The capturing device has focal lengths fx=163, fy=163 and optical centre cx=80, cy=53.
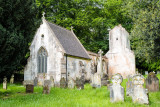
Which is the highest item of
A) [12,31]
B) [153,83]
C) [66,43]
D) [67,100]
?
[66,43]

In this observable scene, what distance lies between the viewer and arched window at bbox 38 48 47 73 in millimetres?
18281

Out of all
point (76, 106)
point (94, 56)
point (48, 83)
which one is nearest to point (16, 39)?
point (48, 83)

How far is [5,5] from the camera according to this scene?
384 inches

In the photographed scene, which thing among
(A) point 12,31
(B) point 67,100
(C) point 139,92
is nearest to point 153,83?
(C) point 139,92

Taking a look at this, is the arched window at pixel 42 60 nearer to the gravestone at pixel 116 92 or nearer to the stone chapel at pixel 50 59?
the stone chapel at pixel 50 59

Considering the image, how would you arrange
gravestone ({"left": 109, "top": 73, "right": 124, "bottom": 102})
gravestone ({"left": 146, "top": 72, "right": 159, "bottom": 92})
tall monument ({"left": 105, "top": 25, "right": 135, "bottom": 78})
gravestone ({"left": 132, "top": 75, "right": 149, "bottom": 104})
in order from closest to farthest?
gravestone ({"left": 132, "top": 75, "right": 149, "bottom": 104}) < gravestone ({"left": 109, "top": 73, "right": 124, "bottom": 102}) < gravestone ({"left": 146, "top": 72, "right": 159, "bottom": 92}) < tall monument ({"left": 105, "top": 25, "right": 135, "bottom": 78})

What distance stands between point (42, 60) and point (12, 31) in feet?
28.5

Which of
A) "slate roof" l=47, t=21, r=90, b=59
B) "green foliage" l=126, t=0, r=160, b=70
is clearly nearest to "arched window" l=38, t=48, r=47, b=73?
"slate roof" l=47, t=21, r=90, b=59

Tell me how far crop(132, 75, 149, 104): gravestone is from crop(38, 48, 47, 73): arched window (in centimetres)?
1201

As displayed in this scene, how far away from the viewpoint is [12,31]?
10.1 meters

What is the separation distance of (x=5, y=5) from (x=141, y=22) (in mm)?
10416

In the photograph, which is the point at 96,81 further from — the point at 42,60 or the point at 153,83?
the point at 42,60

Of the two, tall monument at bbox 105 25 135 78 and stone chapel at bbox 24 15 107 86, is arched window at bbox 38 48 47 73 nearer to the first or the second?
stone chapel at bbox 24 15 107 86

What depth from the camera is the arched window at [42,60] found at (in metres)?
18.3
